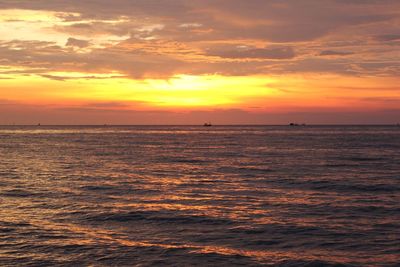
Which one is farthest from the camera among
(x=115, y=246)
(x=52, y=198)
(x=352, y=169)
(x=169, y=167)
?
(x=169, y=167)

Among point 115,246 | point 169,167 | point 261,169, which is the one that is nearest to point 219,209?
point 115,246

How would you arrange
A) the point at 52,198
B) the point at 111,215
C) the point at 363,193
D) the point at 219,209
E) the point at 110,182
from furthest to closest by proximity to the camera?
1. the point at 110,182
2. the point at 363,193
3. the point at 52,198
4. the point at 219,209
5. the point at 111,215

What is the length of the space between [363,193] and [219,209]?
13236 mm

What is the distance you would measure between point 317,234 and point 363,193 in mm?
14602

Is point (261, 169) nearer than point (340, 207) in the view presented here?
No

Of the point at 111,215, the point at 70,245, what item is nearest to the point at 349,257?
the point at 70,245

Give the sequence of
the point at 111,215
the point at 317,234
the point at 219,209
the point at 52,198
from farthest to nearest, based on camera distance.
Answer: the point at 52,198, the point at 219,209, the point at 111,215, the point at 317,234

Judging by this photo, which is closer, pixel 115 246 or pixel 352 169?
pixel 115 246

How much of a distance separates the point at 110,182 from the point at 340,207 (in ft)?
72.7

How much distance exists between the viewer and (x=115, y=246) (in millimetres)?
20516

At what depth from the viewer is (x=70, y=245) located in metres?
20.6

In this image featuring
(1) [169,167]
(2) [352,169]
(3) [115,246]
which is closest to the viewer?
(3) [115,246]

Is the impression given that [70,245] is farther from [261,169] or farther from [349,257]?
[261,169]

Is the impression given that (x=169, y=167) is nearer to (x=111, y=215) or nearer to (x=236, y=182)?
(x=236, y=182)
